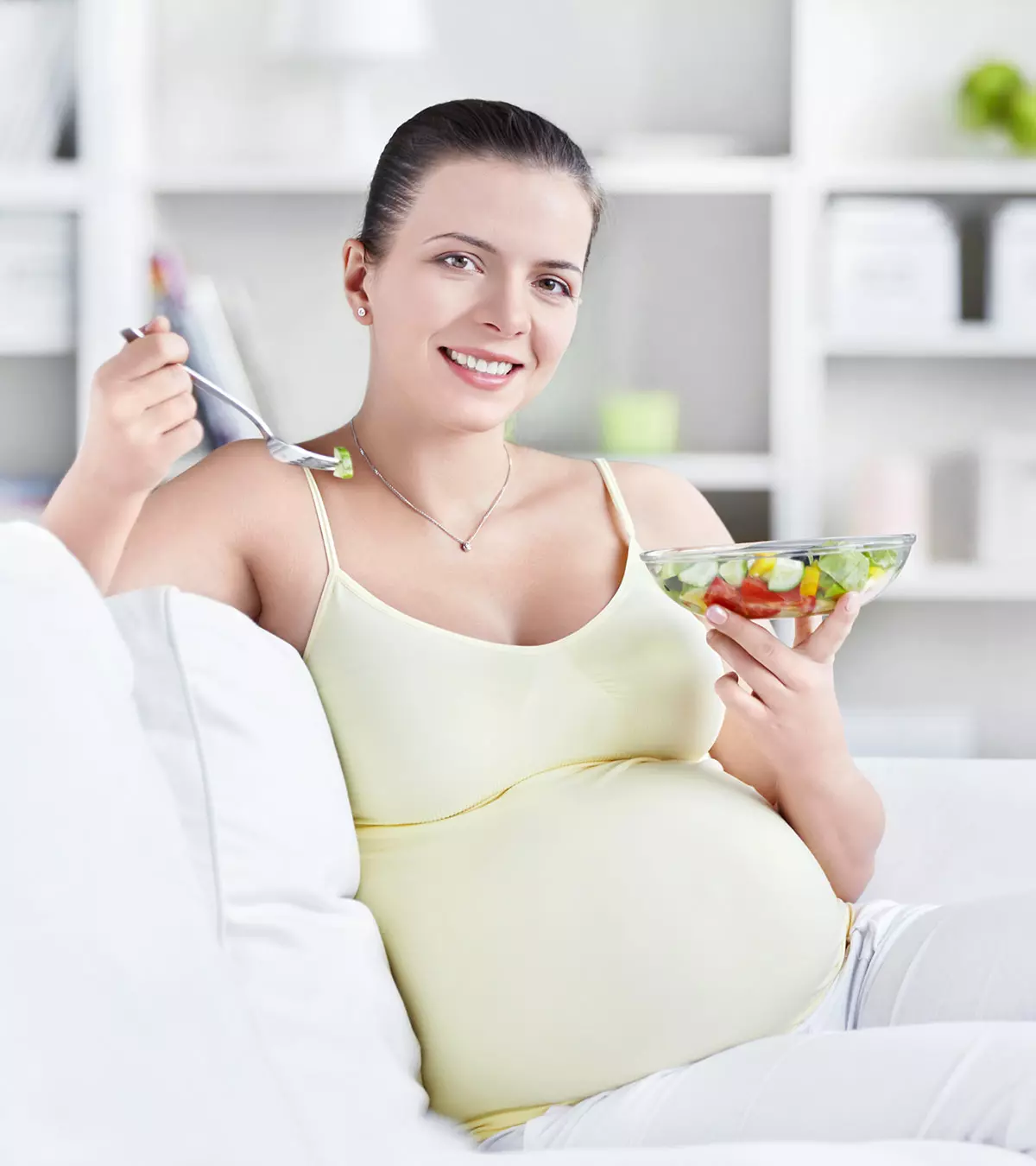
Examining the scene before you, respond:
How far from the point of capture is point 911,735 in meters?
2.76

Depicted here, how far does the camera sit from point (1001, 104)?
8.48 feet

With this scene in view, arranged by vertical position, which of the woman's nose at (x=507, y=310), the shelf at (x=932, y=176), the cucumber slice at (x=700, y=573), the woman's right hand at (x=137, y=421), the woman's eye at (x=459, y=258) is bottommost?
the cucumber slice at (x=700, y=573)

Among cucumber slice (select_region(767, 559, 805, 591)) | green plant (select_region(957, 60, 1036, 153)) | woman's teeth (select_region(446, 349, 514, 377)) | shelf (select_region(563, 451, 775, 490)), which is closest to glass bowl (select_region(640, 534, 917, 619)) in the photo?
cucumber slice (select_region(767, 559, 805, 591))

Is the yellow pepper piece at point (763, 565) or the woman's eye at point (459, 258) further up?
the woman's eye at point (459, 258)

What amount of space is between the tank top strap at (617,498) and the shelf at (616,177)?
144cm

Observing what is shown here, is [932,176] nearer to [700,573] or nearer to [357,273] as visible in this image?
[357,273]

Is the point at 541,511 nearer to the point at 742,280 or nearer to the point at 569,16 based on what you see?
the point at 742,280

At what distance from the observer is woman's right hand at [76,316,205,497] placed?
36.5 inches

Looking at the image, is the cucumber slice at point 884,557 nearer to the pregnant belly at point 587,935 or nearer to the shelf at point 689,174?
the pregnant belly at point 587,935

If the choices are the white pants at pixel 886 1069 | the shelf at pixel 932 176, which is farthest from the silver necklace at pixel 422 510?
the shelf at pixel 932 176

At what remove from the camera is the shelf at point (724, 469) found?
259 centimetres

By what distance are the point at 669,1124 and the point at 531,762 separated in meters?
0.31

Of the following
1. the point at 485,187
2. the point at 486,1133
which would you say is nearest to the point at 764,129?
the point at 485,187

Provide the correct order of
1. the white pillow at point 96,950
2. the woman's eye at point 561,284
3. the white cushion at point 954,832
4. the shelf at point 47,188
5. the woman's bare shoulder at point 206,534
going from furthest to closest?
the shelf at point 47,188
the white cushion at point 954,832
the woman's eye at point 561,284
the woman's bare shoulder at point 206,534
the white pillow at point 96,950
